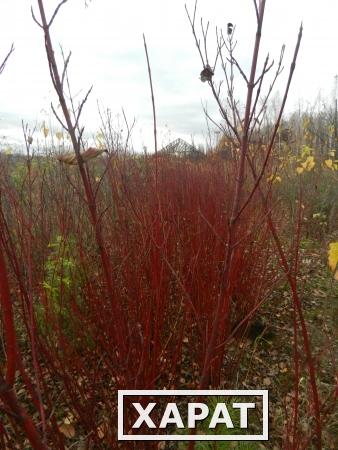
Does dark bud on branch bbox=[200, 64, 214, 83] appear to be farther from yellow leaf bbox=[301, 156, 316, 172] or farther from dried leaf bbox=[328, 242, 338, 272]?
yellow leaf bbox=[301, 156, 316, 172]

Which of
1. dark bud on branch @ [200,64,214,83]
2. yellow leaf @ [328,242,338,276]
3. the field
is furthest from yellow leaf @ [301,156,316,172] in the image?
dark bud on branch @ [200,64,214,83]

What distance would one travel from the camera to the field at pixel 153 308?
30.4 inches

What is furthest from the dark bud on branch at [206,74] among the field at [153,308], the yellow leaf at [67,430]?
the yellow leaf at [67,430]

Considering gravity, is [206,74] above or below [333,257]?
above

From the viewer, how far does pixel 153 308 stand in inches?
55.8

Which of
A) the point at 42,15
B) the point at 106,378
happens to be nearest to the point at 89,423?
the point at 106,378

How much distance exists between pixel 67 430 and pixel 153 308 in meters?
0.79

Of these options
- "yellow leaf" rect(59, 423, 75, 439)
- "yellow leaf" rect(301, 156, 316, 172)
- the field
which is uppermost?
"yellow leaf" rect(301, 156, 316, 172)

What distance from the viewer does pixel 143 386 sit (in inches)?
43.0

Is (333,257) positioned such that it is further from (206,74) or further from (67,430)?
(67,430)

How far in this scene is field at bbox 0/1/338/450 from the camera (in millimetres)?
772

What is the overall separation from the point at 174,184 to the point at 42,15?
2.42 m

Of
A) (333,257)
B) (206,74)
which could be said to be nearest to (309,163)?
(333,257)

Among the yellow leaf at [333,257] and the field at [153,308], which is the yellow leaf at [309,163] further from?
the yellow leaf at [333,257]
